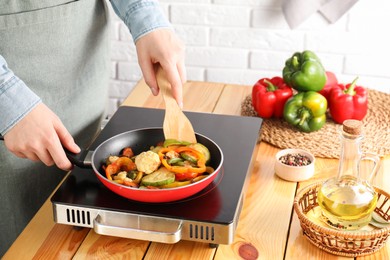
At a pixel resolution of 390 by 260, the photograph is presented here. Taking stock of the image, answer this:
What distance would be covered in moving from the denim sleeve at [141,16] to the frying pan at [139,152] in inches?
10.2

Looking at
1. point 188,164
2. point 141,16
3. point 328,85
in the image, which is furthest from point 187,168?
point 328,85

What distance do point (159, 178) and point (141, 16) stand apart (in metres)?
0.49

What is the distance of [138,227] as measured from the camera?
46.7 inches

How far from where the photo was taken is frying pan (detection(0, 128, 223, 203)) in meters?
1.18

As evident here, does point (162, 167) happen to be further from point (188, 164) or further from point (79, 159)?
point (79, 159)

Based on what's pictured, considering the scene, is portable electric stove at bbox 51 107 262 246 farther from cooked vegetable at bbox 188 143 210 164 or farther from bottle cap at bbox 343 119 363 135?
bottle cap at bbox 343 119 363 135

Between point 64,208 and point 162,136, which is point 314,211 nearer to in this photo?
point 162,136

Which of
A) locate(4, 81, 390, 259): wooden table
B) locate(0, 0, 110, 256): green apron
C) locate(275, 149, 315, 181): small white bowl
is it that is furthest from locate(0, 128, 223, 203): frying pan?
locate(0, 0, 110, 256): green apron

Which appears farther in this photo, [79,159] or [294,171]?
[294,171]

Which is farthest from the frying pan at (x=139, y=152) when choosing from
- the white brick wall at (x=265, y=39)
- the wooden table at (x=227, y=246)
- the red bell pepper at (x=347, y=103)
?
the white brick wall at (x=265, y=39)

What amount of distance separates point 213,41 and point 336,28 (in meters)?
0.54

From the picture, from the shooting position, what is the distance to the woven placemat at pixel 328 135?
1.61 meters

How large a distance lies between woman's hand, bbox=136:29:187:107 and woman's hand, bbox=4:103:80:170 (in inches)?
11.0

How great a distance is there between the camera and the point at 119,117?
1597 mm
